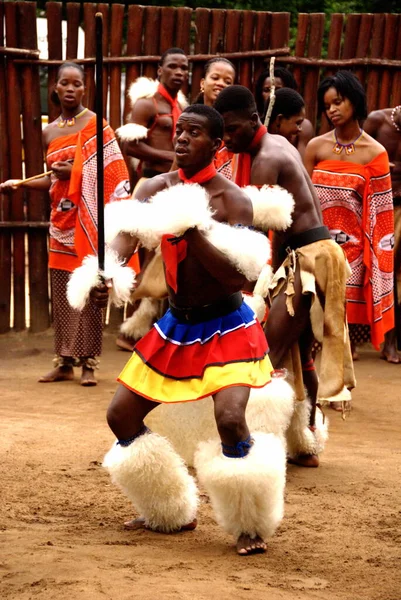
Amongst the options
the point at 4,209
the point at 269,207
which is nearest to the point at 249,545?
the point at 269,207

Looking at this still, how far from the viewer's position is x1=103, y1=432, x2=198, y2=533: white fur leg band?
4.34 m

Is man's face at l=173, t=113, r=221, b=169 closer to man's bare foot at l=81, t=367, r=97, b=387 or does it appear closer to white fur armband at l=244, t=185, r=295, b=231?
white fur armband at l=244, t=185, r=295, b=231

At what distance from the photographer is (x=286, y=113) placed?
5.95 meters

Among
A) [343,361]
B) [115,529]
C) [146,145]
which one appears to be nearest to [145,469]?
[115,529]

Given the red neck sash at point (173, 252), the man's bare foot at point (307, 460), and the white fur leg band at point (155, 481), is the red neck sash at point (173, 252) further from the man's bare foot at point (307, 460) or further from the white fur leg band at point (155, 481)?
the man's bare foot at point (307, 460)

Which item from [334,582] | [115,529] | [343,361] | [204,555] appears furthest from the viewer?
[343,361]

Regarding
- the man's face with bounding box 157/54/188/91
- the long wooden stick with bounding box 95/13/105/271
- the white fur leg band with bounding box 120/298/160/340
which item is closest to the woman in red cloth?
the man's face with bounding box 157/54/188/91

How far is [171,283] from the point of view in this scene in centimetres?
445

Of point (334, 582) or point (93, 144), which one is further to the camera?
point (93, 144)

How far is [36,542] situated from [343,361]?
2137mm

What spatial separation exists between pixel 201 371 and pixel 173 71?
4.53 m

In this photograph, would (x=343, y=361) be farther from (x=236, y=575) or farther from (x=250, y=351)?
(x=236, y=575)

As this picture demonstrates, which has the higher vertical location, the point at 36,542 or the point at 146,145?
the point at 146,145

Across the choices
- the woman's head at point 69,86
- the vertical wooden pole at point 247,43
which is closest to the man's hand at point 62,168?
the woman's head at point 69,86
